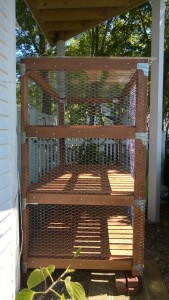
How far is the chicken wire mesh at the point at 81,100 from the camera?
12.2 ft

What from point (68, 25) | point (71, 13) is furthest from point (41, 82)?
point (68, 25)

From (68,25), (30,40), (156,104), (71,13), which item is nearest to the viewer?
(156,104)

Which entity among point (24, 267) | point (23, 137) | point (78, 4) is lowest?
point (24, 267)

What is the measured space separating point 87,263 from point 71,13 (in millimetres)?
→ 3509

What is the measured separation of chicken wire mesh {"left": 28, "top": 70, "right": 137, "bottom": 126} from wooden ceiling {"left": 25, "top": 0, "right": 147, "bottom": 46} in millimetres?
1115

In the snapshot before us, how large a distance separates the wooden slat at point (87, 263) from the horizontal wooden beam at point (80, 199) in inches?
19.6

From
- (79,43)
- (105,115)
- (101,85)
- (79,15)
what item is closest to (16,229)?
(101,85)

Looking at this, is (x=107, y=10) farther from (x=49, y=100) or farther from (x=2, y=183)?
(x=2, y=183)

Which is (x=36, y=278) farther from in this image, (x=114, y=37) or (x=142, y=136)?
(x=114, y=37)

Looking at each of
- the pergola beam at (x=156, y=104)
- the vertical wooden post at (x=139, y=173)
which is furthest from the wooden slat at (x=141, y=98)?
the pergola beam at (x=156, y=104)

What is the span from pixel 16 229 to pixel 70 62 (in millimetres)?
1392

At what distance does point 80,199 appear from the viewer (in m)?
2.92

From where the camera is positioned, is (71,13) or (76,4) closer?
(76,4)

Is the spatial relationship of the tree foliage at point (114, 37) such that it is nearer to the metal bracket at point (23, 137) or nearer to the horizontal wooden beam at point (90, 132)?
the horizontal wooden beam at point (90, 132)
